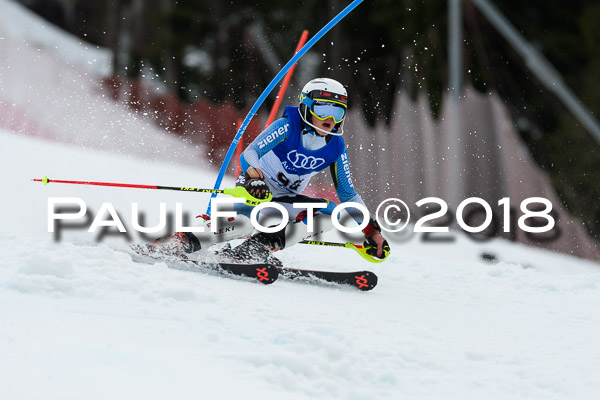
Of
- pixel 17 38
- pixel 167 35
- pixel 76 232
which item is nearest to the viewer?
pixel 76 232

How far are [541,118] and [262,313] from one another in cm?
1511

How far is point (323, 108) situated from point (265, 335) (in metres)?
2.04

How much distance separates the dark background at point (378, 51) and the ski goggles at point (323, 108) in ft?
21.7

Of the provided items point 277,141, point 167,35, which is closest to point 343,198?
point 277,141

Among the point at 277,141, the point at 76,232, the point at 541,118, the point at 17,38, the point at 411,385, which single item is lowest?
the point at 411,385

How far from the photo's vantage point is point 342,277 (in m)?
5.03

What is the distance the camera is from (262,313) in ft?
12.4

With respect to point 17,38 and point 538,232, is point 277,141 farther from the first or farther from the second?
point 17,38

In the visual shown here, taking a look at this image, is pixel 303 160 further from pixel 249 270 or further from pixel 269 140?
pixel 249 270

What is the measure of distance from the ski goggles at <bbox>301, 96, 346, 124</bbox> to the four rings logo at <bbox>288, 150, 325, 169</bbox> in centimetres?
31

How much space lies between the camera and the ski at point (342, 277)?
501 cm

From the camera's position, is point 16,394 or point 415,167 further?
point 415,167

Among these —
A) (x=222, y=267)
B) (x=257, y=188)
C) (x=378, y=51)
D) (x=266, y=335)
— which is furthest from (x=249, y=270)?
(x=378, y=51)

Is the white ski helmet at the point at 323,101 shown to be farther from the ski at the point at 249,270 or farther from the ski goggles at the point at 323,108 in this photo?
the ski at the point at 249,270
